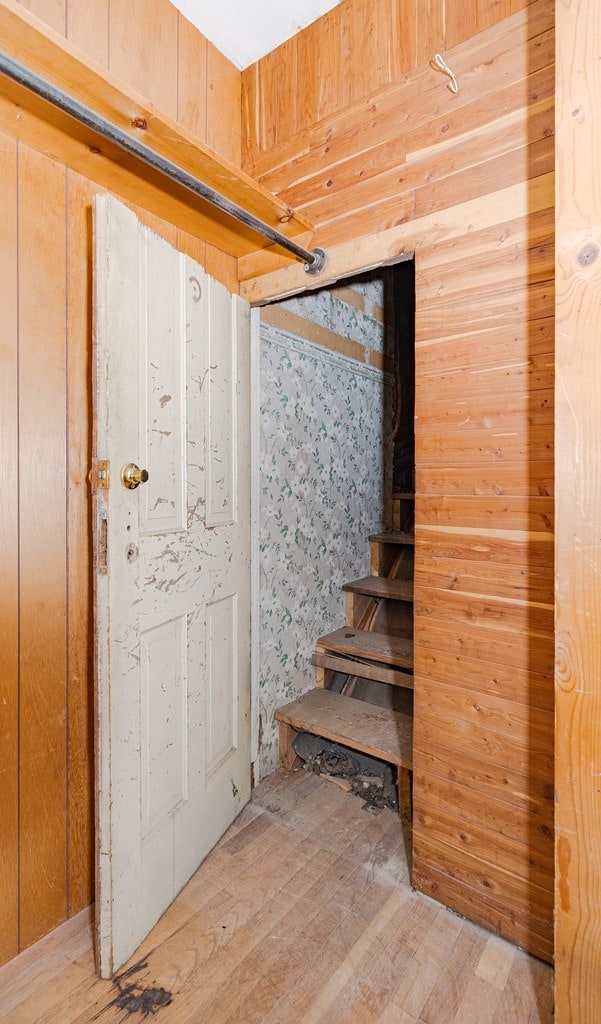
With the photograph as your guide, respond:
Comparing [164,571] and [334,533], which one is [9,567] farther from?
[334,533]

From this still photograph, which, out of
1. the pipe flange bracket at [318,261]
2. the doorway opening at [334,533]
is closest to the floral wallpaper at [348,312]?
the doorway opening at [334,533]

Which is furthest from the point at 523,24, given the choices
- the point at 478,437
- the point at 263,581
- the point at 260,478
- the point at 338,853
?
the point at 338,853

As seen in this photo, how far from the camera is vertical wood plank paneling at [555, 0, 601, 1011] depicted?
36.6 inches

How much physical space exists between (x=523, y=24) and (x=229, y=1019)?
238cm

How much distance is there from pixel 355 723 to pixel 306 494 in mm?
985

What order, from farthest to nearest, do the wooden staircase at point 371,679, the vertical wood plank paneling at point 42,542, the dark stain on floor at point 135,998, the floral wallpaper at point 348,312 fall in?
1. the floral wallpaper at point 348,312
2. the wooden staircase at point 371,679
3. the vertical wood plank paneling at point 42,542
4. the dark stain on floor at point 135,998

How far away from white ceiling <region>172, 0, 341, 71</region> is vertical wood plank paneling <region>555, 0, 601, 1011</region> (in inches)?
40.3

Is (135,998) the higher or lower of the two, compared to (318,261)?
lower

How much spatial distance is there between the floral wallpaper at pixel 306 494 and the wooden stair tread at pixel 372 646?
81mm

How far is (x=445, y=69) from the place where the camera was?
1257 millimetres

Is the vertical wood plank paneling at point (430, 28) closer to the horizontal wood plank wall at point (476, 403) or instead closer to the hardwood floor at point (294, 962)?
the horizontal wood plank wall at point (476, 403)

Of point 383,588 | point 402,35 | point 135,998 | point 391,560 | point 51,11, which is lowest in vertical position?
point 135,998

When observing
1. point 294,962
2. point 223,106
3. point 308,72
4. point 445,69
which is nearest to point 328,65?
point 308,72

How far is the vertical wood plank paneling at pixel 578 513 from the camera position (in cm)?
93
